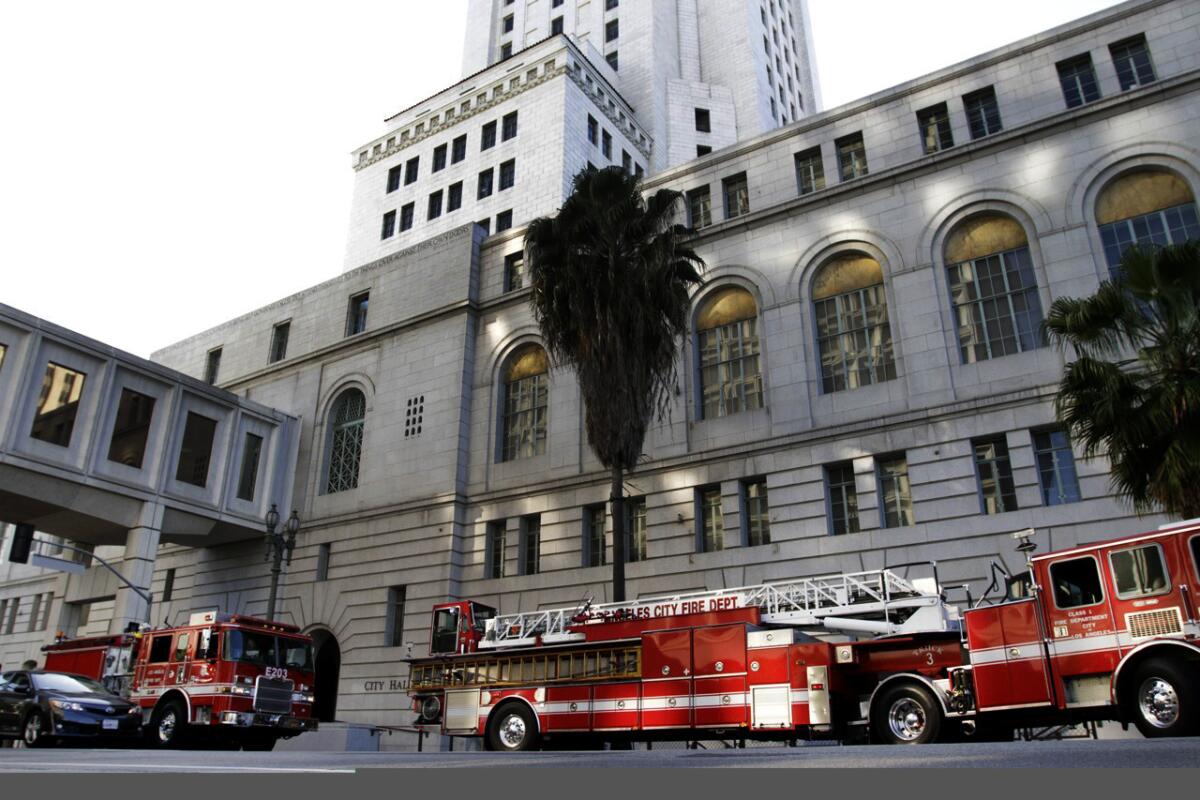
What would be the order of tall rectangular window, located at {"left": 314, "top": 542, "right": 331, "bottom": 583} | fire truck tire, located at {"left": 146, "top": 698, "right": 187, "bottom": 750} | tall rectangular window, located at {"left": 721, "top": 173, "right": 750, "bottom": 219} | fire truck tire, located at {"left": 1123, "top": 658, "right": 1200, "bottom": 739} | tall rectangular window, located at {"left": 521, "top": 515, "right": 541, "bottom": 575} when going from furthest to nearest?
tall rectangular window, located at {"left": 314, "top": 542, "right": 331, "bottom": 583} < tall rectangular window, located at {"left": 521, "top": 515, "right": 541, "bottom": 575} < tall rectangular window, located at {"left": 721, "top": 173, "right": 750, "bottom": 219} < fire truck tire, located at {"left": 146, "top": 698, "right": 187, "bottom": 750} < fire truck tire, located at {"left": 1123, "top": 658, "right": 1200, "bottom": 739}

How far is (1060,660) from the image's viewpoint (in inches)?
539

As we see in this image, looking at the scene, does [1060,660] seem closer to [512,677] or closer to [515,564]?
[512,677]

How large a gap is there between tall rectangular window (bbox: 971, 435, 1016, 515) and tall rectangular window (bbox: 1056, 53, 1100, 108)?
34.7 ft

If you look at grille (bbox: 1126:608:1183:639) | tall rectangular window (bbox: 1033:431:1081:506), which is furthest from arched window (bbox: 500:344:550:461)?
grille (bbox: 1126:608:1183:639)

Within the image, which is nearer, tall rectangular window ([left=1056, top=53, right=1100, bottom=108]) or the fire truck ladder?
the fire truck ladder

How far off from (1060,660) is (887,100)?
843 inches

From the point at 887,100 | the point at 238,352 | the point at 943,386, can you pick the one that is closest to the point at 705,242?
the point at 887,100

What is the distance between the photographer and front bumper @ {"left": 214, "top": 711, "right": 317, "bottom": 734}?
21766mm

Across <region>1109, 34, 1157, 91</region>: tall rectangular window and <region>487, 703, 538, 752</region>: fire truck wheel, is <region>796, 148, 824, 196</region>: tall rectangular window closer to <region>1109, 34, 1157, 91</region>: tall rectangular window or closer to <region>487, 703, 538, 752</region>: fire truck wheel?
<region>1109, 34, 1157, 91</region>: tall rectangular window

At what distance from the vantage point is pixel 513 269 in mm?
37750

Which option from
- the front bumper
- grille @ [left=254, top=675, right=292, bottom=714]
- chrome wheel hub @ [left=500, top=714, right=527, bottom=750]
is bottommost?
chrome wheel hub @ [left=500, top=714, right=527, bottom=750]

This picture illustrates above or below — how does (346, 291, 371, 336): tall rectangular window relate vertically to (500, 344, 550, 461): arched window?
above

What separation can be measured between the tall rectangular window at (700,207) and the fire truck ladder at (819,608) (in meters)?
16.8

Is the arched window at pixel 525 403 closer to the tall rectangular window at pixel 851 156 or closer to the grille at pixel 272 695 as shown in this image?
the tall rectangular window at pixel 851 156
